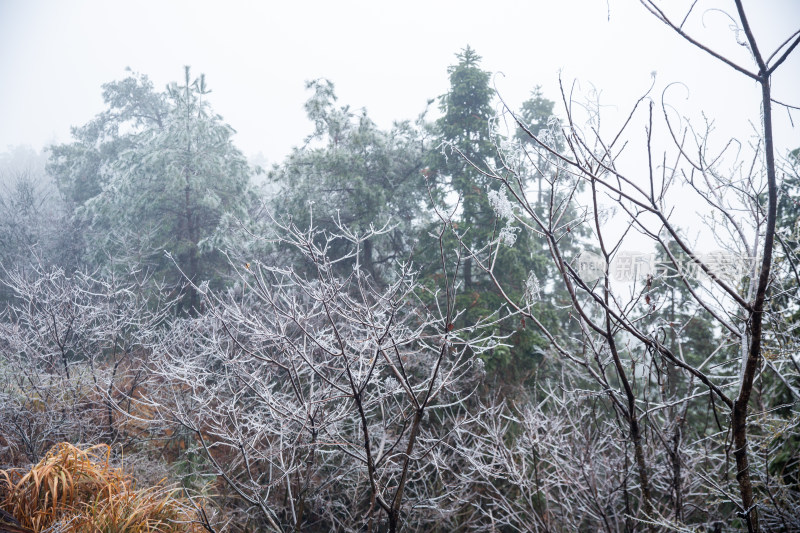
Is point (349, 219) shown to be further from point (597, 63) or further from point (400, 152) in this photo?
point (597, 63)

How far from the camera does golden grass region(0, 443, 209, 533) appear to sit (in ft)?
10.1

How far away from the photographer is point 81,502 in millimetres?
3186

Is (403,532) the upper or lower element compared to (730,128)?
lower

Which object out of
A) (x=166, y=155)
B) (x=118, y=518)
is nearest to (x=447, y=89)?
(x=166, y=155)

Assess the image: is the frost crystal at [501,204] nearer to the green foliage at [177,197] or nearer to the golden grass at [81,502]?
the golden grass at [81,502]

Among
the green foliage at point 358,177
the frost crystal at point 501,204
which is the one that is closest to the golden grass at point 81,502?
the frost crystal at point 501,204

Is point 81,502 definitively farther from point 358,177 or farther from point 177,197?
point 177,197

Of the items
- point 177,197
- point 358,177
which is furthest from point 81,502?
point 177,197

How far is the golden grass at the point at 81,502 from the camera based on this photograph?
3064 mm

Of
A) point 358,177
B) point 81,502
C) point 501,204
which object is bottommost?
point 81,502

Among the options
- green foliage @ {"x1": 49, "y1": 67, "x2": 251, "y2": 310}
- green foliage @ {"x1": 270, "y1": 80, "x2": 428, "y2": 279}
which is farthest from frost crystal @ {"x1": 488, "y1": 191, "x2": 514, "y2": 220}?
green foliage @ {"x1": 49, "y1": 67, "x2": 251, "y2": 310}

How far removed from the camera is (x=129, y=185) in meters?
11.8

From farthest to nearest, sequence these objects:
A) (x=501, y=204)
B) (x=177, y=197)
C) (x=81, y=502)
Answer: (x=177, y=197) → (x=81, y=502) → (x=501, y=204)

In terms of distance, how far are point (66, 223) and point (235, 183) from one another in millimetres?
7126
